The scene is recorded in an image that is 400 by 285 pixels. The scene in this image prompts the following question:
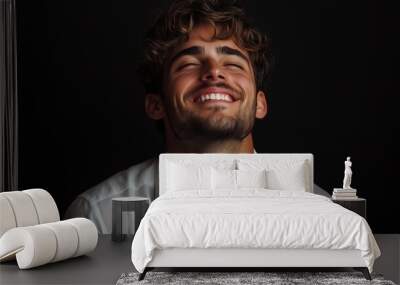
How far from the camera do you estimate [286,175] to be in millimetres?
6625

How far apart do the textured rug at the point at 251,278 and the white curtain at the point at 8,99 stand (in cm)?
253

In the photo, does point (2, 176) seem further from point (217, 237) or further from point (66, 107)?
→ point (217, 237)

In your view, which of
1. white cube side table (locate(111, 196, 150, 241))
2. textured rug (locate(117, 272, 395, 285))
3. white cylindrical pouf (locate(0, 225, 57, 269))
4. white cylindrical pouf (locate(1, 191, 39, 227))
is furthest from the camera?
white cube side table (locate(111, 196, 150, 241))

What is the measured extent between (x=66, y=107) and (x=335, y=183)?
3067 millimetres

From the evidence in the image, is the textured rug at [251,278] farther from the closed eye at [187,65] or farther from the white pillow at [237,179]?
the closed eye at [187,65]

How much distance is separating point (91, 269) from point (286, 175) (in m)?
2.24

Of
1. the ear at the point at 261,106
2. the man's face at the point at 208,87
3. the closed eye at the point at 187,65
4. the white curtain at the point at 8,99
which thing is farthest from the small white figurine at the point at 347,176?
the white curtain at the point at 8,99

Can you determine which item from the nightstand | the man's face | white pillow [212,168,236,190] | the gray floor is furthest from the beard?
the gray floor

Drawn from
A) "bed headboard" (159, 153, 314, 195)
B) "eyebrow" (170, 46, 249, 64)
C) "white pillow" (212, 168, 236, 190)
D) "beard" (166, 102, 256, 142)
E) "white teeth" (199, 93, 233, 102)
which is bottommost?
"white pillow" (212, 168, 236, 190)

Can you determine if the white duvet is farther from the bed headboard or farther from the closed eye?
the closed eye

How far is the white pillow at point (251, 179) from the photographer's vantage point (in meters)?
6.47

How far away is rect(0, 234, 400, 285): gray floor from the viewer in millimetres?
4973

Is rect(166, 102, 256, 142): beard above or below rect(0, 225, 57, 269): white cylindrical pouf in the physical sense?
above

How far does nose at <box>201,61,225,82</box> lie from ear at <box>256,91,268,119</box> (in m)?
0.48
